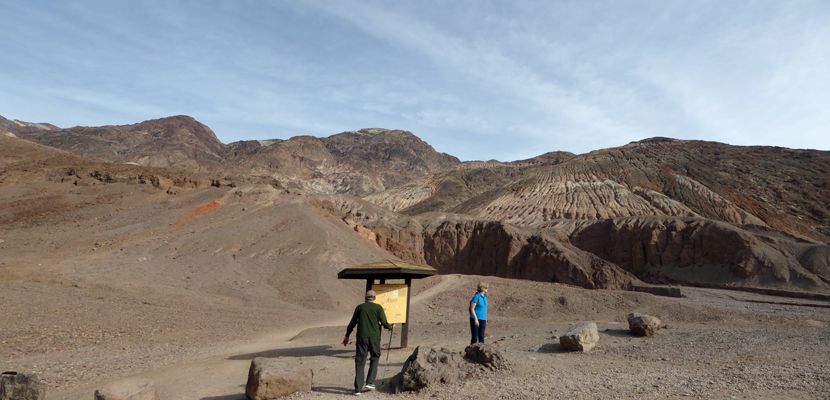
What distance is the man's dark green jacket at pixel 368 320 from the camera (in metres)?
6.48

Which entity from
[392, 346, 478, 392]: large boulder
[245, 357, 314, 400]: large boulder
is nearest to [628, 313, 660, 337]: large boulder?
[392, 346, 478, 392]: large boulder

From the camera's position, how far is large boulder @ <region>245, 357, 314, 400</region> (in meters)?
6.05

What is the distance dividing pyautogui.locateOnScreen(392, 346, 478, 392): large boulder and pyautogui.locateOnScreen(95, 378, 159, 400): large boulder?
334 cm

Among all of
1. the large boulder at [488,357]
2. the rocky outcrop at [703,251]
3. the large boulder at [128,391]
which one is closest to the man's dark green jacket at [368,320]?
the large boulder at [488,357]

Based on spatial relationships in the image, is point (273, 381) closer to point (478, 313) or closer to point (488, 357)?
point (488, 357)

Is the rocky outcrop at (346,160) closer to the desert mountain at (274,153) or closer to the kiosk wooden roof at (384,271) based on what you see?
the desert mountain at (274,153)

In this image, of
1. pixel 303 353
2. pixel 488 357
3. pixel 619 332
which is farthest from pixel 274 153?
pixel 488 357

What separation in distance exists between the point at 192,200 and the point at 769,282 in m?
→ 43.8

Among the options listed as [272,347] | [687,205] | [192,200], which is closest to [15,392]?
[272,347]

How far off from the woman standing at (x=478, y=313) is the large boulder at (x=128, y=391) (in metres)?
5.44

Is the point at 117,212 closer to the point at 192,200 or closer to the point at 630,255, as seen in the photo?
the point at 192,200

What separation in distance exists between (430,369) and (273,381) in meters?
2.23

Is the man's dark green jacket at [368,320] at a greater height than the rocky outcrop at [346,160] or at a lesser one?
lesser

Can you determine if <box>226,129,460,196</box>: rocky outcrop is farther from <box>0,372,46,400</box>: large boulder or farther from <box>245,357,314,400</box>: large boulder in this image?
<box>245,357,314,400</box>: large boulder
